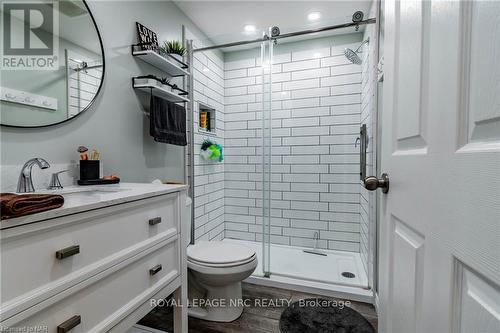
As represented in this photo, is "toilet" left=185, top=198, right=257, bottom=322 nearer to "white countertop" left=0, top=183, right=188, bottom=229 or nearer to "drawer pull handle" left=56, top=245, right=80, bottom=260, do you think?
"white countertop" left=0, top=183, right=188, bottom=229

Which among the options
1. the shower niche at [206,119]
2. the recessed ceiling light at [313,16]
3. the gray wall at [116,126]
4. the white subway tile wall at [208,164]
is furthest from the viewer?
the shower niche at [206,119]

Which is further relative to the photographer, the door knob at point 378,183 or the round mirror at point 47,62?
the round mirror at point 47,62

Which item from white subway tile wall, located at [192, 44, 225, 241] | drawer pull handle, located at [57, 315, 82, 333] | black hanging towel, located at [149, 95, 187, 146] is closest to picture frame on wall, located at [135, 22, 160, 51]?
black hanging towel, located at [149, 95, 187, 146]

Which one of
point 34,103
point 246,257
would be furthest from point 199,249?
point 34,103

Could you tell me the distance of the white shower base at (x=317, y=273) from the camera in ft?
6.43

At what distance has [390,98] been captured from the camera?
819 millimetres

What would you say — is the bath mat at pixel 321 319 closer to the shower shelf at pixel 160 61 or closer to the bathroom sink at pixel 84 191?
the bathroom sink at pixel 84 191

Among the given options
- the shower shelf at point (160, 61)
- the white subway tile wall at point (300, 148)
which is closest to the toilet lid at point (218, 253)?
the white subway tile wall at point (300, 148)

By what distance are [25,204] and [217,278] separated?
3.90 feet

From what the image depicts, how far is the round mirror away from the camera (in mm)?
1038

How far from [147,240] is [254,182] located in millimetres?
2027

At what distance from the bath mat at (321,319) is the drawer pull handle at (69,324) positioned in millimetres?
1230

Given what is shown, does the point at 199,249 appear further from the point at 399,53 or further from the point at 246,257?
the point at 399,53

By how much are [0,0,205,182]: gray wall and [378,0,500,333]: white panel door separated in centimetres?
147
